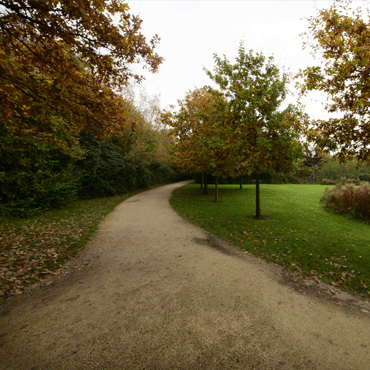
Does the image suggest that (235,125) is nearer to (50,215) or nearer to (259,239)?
(259,239)

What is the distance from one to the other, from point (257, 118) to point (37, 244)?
8.60 m

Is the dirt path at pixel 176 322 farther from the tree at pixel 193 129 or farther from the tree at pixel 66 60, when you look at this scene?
the tree at pixel 193 129

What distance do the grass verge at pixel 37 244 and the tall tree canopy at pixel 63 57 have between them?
3069mm

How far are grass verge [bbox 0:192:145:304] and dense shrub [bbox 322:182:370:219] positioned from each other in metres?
11.6

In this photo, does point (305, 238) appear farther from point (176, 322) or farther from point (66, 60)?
point (66, 60)

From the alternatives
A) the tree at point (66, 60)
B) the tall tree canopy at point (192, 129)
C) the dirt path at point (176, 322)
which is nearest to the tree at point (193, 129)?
the tall tree canopy at point (192, 129)

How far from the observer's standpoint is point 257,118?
8.22 metres

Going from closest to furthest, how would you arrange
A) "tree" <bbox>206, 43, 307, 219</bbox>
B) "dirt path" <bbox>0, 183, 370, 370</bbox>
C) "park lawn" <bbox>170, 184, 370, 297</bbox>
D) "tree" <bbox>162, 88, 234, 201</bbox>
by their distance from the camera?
1. "dirt path" <bbox>0, 183, 370, 370</bbox>
2. "park lawn" <bbox>170, 184, 370, 297</bbox>
3. "tree" <bbox>206, 43, 307, 219</bbox>
4. "tree" <bbox>162, 88, 234, 201</bbox>

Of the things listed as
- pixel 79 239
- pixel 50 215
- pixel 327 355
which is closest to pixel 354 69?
pixel 327 355

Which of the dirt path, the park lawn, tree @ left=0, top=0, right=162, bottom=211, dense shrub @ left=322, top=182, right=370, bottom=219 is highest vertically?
tree @ left=0, top=0, right=162, bottom=211

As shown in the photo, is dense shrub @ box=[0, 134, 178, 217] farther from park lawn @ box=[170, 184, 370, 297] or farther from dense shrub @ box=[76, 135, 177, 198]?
park lawn @ box=[170, 184, 370, 297]

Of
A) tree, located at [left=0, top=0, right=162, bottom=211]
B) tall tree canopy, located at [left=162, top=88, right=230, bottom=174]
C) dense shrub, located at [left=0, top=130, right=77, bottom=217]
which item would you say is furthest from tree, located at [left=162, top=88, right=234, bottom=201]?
dense shrub, located at [left=0, top=130, right=77, bottom=217]

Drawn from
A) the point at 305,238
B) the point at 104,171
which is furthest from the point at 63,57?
the point at 104,171

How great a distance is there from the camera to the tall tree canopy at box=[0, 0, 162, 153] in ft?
12.5
